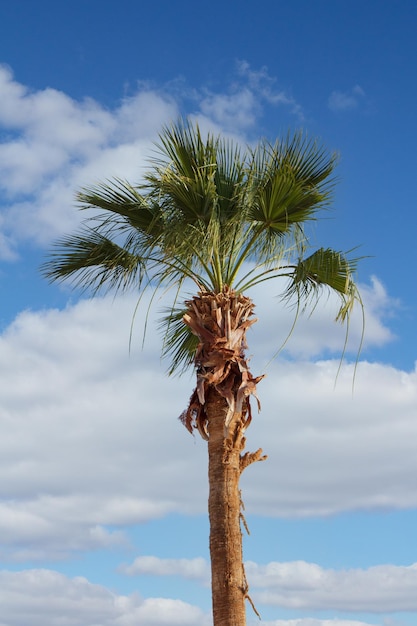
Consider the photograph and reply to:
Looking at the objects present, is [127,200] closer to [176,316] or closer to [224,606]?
[176,316]

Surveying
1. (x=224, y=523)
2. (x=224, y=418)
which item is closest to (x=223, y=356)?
(x=224, y=418)

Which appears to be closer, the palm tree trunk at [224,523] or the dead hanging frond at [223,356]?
the palm tree trunk at [224,523]

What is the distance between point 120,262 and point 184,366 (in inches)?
94.7

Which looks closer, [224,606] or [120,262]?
[224,606]

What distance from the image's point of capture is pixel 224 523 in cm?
1088

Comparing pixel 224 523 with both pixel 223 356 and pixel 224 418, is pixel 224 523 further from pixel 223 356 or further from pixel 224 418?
pixel 223 356

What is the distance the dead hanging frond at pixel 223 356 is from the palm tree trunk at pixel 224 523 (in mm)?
161

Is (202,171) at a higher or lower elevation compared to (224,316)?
higher

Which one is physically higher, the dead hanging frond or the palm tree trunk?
the dead hanging frond

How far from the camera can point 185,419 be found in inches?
460

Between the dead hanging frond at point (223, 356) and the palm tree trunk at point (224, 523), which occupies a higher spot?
the dead hanging frond at point (223, 356)

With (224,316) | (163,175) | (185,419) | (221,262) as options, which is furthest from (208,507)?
(163,175)

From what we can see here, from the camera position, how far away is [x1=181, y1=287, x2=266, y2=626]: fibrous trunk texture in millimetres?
10656

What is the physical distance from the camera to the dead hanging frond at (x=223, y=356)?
37.1ft
